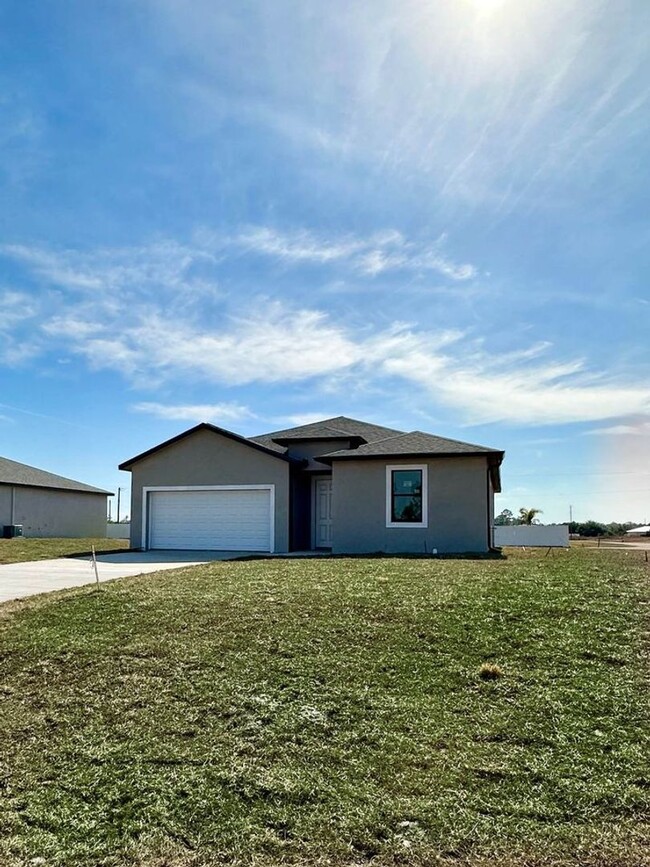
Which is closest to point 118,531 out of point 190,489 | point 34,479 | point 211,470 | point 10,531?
point 34,479

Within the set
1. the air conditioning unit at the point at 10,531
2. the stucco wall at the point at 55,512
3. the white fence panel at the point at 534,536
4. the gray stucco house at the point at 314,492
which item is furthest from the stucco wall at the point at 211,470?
the white fence panel at the point at 534,536

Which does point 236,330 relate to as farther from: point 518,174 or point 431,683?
point 431,683

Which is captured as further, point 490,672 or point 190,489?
point 190,489

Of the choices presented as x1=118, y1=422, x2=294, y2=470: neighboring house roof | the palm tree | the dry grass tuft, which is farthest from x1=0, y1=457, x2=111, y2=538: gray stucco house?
the palm tree

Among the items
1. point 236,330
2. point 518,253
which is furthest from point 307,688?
point 236,330

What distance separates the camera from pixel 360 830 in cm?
331

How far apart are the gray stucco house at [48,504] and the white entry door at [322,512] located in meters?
16.0

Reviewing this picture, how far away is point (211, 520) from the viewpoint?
19156 millimetres

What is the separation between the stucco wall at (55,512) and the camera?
92.4 feet

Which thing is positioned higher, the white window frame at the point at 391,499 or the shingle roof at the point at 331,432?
the shingle roof at the point at 331,432

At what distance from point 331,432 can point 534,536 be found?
58.3 ft

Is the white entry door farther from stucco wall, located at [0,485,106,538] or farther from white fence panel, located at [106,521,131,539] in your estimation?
white fence panel, located at [106,521,131,539]

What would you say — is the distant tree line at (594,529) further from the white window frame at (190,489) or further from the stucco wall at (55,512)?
the white window frame at (190,489)

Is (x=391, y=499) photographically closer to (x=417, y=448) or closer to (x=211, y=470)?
(x=417, y=448)
